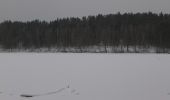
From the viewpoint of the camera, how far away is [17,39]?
291ft

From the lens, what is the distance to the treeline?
65.5 m

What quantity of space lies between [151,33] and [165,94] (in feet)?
200

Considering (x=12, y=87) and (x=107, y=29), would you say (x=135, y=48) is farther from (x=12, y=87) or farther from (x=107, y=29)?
(x=12, y=87)

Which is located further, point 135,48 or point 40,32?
point 40,32

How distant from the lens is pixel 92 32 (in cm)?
8056

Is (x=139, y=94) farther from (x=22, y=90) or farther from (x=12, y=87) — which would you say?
(x=12, y=87)

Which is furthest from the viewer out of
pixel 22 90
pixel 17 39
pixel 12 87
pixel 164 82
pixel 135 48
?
pixel 17 39

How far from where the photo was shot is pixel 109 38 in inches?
2854

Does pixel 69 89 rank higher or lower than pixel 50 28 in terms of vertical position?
lower

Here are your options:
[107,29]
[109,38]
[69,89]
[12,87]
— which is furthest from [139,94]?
[107,29]

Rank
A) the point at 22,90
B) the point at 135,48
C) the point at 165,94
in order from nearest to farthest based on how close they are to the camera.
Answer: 1. the point at 165,94
2. the point at 22,90
3. the point at 135,48

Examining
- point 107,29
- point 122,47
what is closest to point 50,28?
point 107,29

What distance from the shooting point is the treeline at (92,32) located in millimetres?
65500

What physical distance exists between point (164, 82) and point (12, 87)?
559 centimetres
